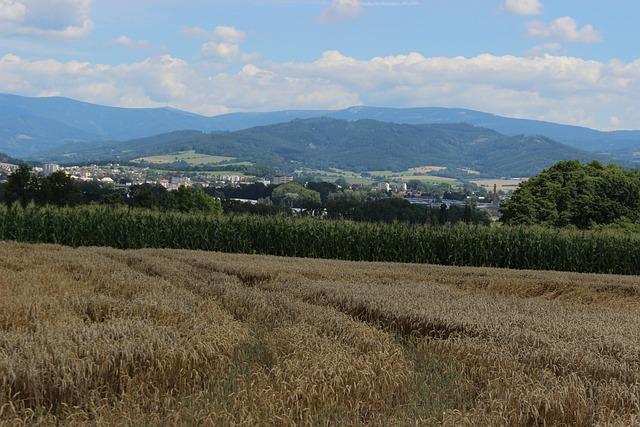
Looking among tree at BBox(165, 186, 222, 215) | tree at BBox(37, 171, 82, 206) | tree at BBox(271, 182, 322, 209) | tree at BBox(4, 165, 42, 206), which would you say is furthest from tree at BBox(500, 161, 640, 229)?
tree at BBox(271, 182, 322, 209)

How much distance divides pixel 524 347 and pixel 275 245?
25100 mm

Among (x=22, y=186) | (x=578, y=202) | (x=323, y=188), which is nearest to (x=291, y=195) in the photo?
(x=323, y=188)

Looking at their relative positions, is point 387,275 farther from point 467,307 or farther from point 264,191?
point 264,191

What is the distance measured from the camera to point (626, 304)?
17422mm

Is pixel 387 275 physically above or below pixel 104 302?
below

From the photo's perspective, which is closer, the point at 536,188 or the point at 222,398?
the point at 222,398

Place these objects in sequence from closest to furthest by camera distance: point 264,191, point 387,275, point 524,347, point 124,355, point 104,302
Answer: point 124,355, point 524,347, point 104,302, point 387,275, point 264,191

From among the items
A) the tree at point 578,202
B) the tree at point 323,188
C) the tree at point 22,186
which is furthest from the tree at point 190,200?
the tree at point 323,188

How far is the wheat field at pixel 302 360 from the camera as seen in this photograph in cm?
556

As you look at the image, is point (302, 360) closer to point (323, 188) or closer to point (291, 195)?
point (291, 195)

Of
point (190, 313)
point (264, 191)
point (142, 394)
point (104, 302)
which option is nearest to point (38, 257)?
point (104, 302)

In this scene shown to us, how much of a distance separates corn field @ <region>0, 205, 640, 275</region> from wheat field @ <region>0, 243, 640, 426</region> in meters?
18.1

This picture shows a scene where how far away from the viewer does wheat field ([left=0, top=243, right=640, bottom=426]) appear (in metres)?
5.56

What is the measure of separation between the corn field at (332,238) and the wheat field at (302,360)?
Answer: 18065 mm
